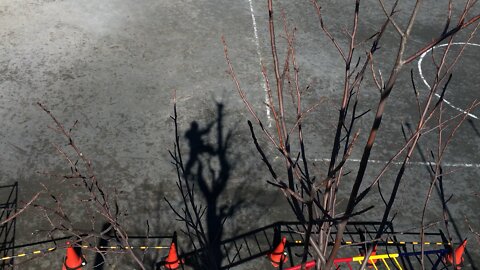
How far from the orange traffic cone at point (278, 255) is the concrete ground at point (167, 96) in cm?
114

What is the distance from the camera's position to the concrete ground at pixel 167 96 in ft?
38.4

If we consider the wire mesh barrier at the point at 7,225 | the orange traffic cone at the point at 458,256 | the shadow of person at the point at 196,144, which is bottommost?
the wire mesh barrier at the point at 7,225

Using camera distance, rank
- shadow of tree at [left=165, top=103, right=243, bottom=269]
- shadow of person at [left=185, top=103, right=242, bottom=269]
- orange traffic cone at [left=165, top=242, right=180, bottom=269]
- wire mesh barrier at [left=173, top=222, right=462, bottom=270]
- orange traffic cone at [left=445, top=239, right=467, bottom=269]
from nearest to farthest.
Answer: orange traffic cone at [left=165, top=242, right=180, bottom=269]
orange traffic cone at [left=445, top=239, right=467, bottom=269]
wire mesh barrier at [left=173, top=222, right=462, bottom=270]
shadow of tree at [left=165, top=103, right=243, bottom=269]
shadow of person at [left=185, top=103, right=242, bottom=269]

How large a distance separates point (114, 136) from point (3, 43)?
287 inches

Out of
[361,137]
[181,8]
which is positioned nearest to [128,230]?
[361,137]

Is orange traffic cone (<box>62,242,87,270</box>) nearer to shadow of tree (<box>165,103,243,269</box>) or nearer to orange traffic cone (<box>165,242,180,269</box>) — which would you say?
orange traffic cone (<box>165,242,180,269</box>)

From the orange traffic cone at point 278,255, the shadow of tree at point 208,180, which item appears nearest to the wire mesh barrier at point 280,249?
the orange traffic cone at point 278,255

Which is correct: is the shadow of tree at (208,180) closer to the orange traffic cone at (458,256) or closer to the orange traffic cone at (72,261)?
the orange traffic cone at (72,261)

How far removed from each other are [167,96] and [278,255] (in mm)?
Answer: 7353

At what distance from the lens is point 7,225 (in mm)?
10562

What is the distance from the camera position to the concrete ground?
11.7 m

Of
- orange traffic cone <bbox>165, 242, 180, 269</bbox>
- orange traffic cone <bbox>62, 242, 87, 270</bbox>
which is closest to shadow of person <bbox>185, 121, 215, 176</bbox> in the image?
orange traffic cone <bbox>165, 242, 180, 269</bbox>

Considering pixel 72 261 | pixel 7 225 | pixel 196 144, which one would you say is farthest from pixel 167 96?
pixel 72 261

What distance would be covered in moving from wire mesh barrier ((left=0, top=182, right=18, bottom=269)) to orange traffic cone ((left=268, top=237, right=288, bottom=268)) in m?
6.02
